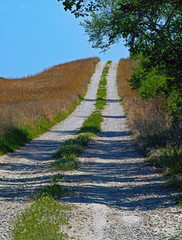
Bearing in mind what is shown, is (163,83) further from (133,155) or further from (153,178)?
(153,178)

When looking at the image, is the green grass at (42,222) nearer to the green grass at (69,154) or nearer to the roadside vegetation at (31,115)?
the green grass at (69,154)

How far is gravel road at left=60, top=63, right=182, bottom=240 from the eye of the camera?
6.06m

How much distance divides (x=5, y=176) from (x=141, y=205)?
4832 mm

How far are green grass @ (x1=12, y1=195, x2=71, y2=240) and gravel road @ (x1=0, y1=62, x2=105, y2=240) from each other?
24cm

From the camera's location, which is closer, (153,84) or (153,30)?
(153,30)

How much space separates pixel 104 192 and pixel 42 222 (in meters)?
3.28

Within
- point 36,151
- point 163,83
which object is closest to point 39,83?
point 163,83

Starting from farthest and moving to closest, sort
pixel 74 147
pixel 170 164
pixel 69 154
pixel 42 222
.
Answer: pixel 74 147, pixel 69 154, pixel 170 164, pixel 42 222

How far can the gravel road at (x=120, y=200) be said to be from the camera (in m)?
6.06

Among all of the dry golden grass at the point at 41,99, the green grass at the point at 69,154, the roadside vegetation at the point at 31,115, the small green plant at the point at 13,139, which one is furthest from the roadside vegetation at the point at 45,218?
the dry golden grass at the point at 41,99

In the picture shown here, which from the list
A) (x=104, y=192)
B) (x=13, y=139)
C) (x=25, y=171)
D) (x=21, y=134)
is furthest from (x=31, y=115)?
(x=104, y=192)

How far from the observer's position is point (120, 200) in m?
8.30

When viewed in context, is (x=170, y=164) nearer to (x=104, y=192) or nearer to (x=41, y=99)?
(x=104, y=192)

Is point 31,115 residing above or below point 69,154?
above
